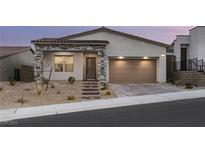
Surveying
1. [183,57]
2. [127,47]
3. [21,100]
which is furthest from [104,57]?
[21,100]

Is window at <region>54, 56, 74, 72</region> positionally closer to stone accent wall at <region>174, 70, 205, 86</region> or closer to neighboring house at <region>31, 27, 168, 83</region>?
neighboring house at <region>31, 27, 168, 83</region>

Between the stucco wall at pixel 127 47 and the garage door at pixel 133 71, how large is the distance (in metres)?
0.79

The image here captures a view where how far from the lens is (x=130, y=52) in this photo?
27938mm

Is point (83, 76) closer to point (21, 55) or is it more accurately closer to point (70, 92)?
point (70, 92)

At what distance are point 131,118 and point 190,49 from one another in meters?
22.0

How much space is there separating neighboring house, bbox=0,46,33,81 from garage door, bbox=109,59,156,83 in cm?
1030

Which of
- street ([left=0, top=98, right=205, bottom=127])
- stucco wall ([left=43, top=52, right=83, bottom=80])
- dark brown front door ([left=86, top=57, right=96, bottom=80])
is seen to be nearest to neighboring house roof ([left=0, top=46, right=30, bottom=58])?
stucco wall ([left=43, top=52, right=83, bottom=80])

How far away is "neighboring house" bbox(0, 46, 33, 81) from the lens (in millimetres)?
30625

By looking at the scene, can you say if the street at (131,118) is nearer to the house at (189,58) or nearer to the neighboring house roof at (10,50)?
the house at (189,58)

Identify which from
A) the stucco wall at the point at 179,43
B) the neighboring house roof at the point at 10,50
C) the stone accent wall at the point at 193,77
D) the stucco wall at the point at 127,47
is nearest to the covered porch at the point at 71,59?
the stucco wall at the point at 127,47

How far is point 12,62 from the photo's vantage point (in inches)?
1275

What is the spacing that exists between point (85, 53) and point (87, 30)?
80.6 inches

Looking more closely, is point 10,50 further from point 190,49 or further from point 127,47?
point 190,49

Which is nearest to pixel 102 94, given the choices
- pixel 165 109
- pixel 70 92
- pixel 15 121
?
pixel 70 92
